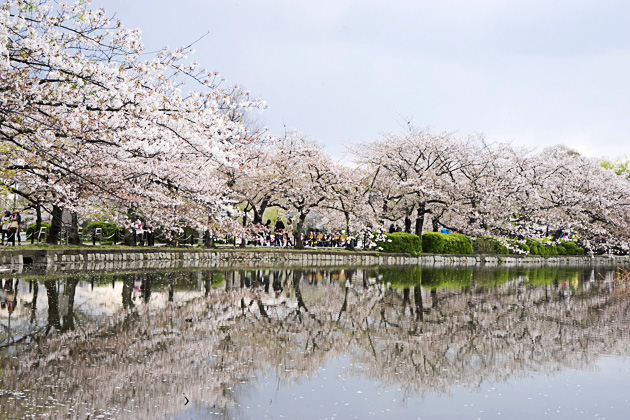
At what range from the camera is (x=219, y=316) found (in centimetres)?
771

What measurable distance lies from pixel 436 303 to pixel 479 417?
6.00 meters

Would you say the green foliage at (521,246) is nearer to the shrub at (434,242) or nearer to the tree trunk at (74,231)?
the shrub at (434,242)

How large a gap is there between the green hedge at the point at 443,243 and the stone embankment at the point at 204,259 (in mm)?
603

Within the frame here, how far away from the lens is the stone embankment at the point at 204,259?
15734mm

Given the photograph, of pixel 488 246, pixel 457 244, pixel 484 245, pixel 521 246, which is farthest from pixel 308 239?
pixel 521 246

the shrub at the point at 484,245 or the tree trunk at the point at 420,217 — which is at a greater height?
the tree trunk at the point at 420,217

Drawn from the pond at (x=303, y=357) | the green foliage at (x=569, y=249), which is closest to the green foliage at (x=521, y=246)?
the green foliage at (x=569, y=249)

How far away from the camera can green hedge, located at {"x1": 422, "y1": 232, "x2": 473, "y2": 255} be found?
27.6 metres

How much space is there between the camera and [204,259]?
66.5 feet

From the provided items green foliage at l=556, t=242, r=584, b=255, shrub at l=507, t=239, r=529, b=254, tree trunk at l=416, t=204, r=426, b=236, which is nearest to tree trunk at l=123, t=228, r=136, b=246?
tree trunk at l=416, t=204, r=426, b=236

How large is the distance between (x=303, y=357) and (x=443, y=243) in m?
23.1

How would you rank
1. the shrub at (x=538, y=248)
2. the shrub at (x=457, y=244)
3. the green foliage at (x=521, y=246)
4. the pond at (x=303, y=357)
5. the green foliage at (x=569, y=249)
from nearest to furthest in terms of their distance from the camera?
the pond at (x=303, y=357), the shrub at (x=457, y=244), the green foliage at (x=521, y=246), the shrub at (x=538, y=248), the green foliage at (x=569, y=249)

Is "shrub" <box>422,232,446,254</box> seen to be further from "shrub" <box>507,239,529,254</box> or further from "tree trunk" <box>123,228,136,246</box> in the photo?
"tree trunk" <box>123,228,136,246</box>

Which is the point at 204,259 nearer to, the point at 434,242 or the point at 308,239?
the point at 308,239
